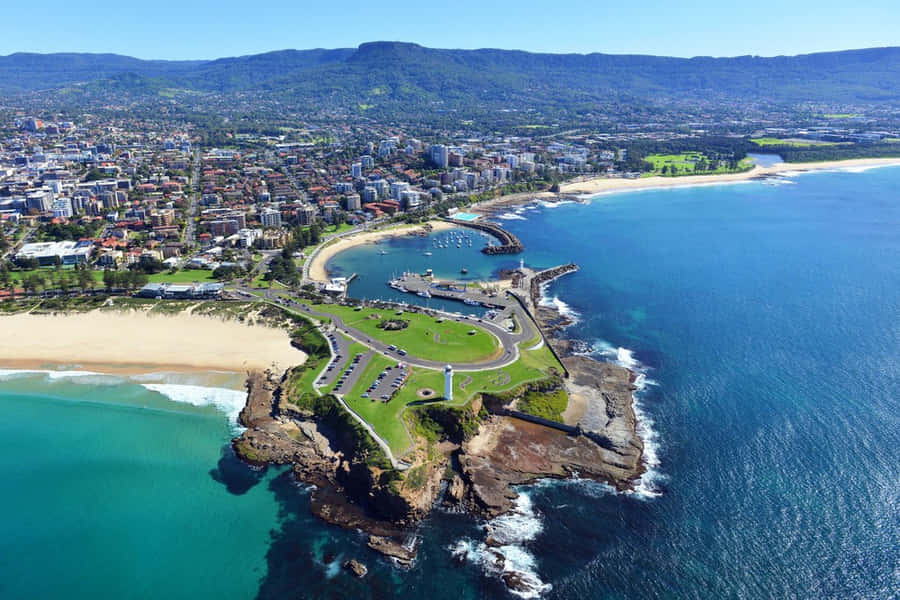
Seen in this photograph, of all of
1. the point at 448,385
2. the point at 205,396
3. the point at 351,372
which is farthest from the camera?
the point at 205,396

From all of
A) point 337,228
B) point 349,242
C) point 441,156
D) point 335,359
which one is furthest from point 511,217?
point 335,359

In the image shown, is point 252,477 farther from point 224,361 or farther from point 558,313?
point 558,313

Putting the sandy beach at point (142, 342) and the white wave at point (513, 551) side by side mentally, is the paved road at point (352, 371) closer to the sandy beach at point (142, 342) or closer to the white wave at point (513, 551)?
the sandy beach at point (142, 342)

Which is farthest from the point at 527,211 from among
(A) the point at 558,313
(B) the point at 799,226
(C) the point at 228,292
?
(C) the point at 228,292

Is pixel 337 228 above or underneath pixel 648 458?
above

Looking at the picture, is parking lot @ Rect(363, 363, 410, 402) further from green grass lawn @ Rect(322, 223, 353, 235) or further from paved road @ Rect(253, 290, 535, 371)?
green grass lawn @ Rect(322, 223, 353, 235)

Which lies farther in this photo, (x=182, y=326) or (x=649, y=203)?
(x=649, y=203)

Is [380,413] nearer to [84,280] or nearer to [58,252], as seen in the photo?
[84,280]
